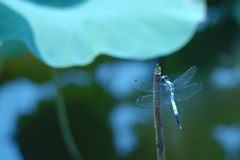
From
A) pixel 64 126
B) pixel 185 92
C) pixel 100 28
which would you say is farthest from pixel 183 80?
pixel 64 126

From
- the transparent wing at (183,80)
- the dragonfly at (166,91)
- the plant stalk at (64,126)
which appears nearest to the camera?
the dragonfly at (166,91)

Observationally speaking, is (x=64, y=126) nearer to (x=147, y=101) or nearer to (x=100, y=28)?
(x=100, y=28)

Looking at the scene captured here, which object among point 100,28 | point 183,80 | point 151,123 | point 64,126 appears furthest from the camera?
point 151,123

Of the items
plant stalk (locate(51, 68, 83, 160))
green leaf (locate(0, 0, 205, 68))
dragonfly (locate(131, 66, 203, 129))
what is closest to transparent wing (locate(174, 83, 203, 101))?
dragonfly (locate(131, 66, 203, 129))

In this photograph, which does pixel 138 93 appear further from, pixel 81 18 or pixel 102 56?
pixel 81 18

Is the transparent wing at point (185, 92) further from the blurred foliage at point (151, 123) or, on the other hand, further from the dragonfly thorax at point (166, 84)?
the blurred foliage at point (151, 123)

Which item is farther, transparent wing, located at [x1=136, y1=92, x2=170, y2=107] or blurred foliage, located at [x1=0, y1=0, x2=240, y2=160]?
blurred foliage, located at [x1=0, y1=0, x2=240, y2=160]

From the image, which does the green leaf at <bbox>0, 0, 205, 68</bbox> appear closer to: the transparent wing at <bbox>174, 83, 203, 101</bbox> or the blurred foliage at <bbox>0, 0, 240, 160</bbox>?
the transparent wing at <bbox>174, 83, 203, 101</bbox>

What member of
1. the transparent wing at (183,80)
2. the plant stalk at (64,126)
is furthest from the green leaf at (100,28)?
the plant stalk at (64,126)
